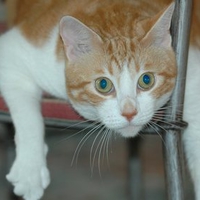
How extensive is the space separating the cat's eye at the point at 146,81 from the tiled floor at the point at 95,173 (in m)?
1.09

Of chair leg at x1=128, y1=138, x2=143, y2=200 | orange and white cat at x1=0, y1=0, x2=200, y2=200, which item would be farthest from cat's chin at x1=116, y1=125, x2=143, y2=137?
chair leg at x1=128, y1=138, x2=143, y2=200

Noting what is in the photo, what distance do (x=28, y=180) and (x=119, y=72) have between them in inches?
10.8

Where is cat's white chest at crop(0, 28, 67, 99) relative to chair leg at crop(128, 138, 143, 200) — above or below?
above

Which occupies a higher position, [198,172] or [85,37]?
[85,37]

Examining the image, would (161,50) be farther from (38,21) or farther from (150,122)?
(38,21)

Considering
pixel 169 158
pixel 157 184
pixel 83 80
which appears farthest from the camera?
pixel 157 184

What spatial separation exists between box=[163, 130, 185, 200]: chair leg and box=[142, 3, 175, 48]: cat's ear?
0.21 m

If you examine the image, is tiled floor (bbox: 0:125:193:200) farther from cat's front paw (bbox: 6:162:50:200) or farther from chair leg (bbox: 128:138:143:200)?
cat's front paw (bbox: 6:162:50:200)

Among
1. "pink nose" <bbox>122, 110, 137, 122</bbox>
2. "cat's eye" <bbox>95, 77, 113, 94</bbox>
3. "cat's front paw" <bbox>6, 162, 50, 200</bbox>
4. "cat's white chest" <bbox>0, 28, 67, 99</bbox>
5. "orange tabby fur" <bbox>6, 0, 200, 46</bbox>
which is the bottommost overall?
"cat's front paw" <bbox>6, 162, 50, 200</bbox>

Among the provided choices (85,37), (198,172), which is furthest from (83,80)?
(198,172)

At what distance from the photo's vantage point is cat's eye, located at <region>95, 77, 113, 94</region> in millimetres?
1204

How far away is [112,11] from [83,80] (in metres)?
0.18

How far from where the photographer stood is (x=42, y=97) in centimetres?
143

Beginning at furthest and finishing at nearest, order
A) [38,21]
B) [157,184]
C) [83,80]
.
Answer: [157,184] → [38,21] → [83,80]
